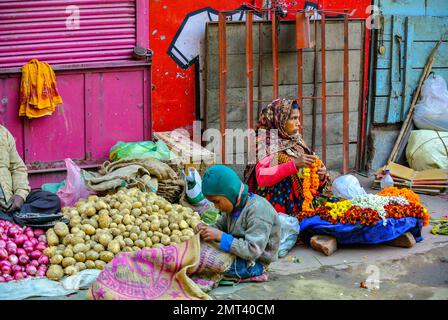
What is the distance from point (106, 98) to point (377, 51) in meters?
3.83

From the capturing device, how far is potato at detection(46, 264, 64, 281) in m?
5.75

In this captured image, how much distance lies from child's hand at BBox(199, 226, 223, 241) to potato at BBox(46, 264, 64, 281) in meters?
1.19

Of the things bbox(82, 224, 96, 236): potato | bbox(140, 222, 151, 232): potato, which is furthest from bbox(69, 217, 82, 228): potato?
bbox(140, 222, 151, 232): potato

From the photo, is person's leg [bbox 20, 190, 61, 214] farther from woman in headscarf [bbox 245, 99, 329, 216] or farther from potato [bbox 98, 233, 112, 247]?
woman in headscarf [bbox 245, 99, 329, 216]

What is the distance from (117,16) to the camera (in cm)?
780

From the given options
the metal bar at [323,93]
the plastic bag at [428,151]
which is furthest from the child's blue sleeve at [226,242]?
the plastic bag at [428,151]

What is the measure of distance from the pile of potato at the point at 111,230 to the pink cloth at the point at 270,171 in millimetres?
697

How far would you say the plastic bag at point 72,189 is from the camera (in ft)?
23.5

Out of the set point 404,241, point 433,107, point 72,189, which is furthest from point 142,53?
point 433,107

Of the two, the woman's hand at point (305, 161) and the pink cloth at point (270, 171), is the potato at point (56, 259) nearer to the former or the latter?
the pink cloth at point (270, 171)

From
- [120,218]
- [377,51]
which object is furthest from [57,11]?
[377,51]

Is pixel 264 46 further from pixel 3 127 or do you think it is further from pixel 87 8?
pixel 3 127

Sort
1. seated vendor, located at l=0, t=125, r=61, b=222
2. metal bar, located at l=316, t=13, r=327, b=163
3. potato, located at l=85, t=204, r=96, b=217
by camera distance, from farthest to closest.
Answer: metal bar, located at l=316, t=13, r=327, b=163, seated vendor, located at l=0, t=125, r=61, b=222, potato, located at l=85, t=204, r=96, b=217

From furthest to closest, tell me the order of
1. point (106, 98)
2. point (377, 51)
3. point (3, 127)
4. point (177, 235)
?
point (377, 51)
point (106, 98)
point (3, 127)
point (177, 235)
